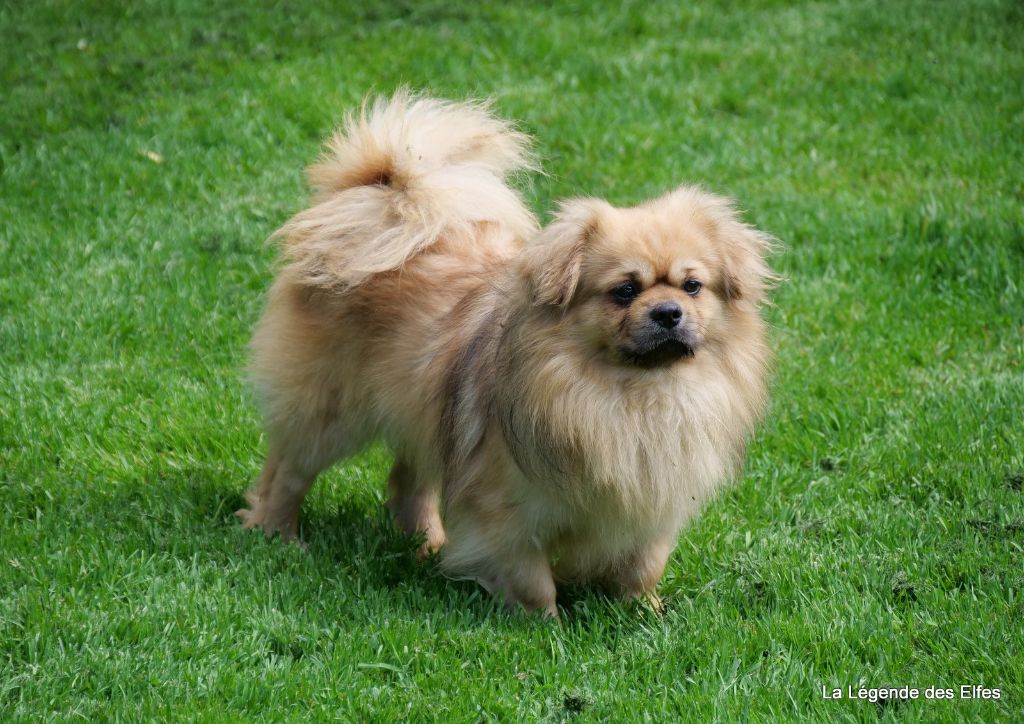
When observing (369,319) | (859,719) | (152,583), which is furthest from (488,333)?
(859,719)

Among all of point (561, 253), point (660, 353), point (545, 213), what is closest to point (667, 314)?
point (660, 353)

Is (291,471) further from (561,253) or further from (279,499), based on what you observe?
(561,253)

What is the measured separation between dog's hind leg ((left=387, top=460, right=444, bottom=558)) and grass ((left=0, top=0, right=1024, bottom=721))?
0.32 feet

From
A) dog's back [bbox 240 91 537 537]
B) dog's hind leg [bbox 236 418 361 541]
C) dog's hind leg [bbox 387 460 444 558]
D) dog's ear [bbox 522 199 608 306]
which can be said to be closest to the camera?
dog's ear [bbox 522 199 608 306]

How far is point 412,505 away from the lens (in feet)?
16.6

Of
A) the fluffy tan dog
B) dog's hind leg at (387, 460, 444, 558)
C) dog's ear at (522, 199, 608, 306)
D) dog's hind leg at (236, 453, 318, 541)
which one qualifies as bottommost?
dog's hind leg at (387, 460, 444, 558)

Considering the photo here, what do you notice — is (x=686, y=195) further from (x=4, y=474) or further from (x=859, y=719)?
(x=4, y=474)

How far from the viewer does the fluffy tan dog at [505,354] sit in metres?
3.93

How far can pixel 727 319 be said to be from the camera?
4078 mm

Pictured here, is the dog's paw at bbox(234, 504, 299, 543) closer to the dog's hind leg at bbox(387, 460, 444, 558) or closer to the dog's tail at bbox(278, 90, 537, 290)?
the dog's hind leg at bbox(387, 460, 444, 558)

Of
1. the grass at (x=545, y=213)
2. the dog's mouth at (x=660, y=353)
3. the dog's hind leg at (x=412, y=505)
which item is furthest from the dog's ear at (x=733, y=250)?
the dog's hind leg at (x=412, y=505)

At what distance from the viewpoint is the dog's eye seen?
3891 mm

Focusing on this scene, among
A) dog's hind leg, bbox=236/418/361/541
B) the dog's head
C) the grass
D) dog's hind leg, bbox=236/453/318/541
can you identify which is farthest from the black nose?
dog's hind leg, bbox=236/453/318/541

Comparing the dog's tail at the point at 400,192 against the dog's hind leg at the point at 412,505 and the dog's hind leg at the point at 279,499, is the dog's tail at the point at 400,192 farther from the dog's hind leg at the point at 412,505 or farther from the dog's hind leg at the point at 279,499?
the dog's hind leg at the point at 412,505
